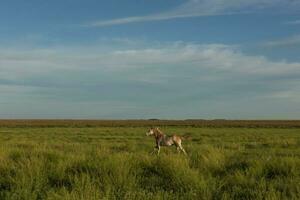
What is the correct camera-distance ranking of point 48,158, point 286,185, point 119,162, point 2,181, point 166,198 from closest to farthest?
point 166,198
point 286,185
point 2,181
point 119,162
point 48,158

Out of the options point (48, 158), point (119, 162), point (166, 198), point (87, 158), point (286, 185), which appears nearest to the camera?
point (166, 198)

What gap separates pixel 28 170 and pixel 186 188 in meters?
3.47

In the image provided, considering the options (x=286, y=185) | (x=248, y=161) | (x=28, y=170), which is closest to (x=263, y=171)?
(x=248, y=161)

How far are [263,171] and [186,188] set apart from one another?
2.77m

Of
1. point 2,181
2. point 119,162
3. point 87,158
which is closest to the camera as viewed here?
point 2,181

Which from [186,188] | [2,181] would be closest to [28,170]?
[2,181]

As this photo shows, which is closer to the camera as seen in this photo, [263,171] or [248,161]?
[263,171]

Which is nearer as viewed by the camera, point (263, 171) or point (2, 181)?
point (2, 181)

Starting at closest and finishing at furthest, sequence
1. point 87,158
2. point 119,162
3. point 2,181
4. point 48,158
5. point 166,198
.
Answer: point 166,198 < point 2,181 < point 119,162 < point 87,158 < point 48,158

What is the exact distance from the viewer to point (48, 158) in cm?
1399

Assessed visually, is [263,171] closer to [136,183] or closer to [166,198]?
[136,183]

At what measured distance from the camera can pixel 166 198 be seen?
9047 millimetres

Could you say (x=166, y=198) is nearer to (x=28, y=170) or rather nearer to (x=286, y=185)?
(x=286, y=185)

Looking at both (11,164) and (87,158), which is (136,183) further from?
(11,164)
